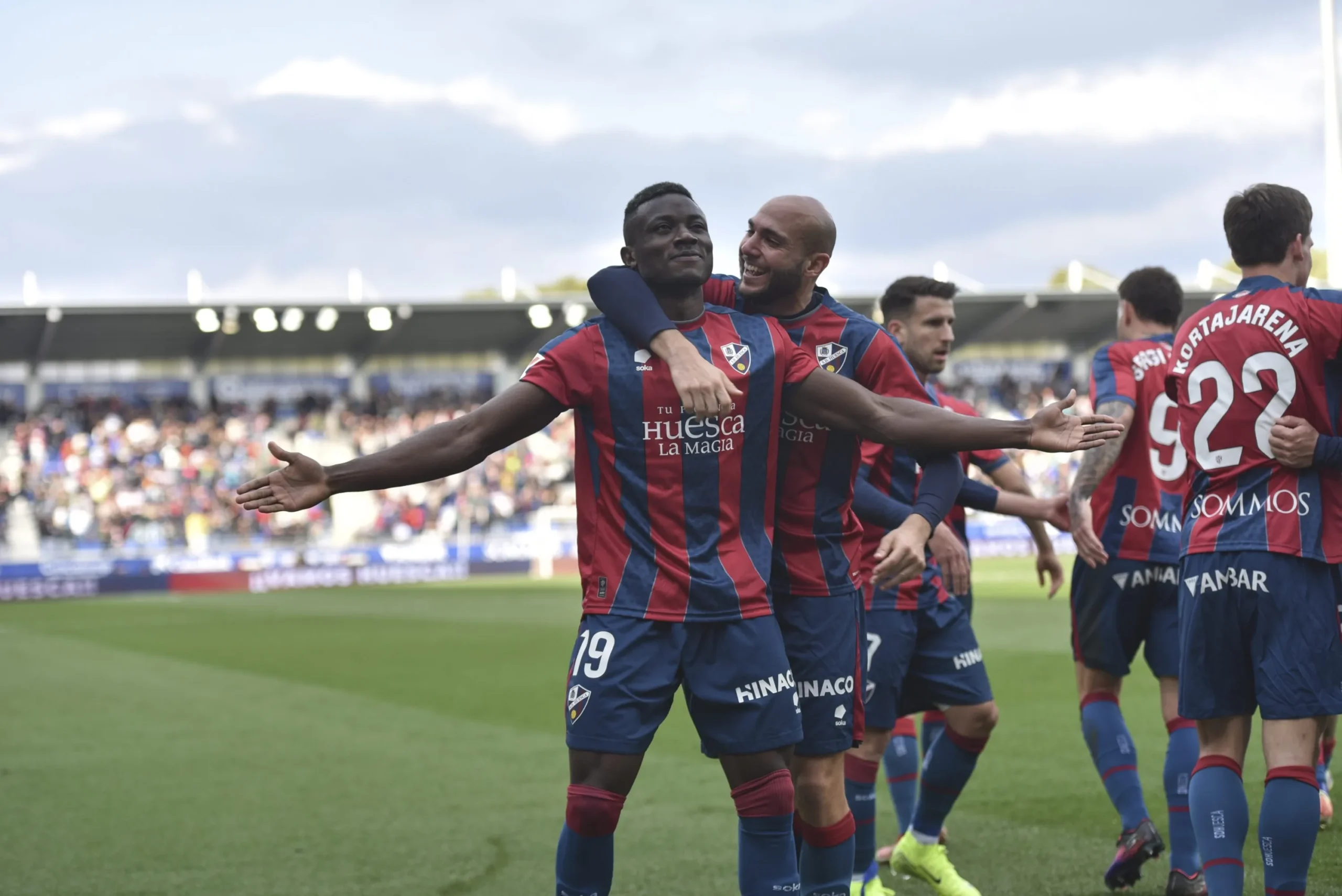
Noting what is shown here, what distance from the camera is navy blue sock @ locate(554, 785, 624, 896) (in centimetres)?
388

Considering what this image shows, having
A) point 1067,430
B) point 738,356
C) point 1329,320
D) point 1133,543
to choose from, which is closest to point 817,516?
point 738,356

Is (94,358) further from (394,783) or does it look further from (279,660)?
(394,783)

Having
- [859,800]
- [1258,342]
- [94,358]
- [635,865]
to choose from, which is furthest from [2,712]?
[94,358]

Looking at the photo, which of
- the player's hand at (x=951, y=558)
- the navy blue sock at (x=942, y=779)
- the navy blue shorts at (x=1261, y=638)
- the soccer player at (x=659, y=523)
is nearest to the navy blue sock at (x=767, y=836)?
the soccer player at (x=659, y=523)

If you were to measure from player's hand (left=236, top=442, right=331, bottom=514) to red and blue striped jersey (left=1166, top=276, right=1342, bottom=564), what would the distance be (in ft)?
8.77

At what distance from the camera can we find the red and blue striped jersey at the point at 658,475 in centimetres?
396

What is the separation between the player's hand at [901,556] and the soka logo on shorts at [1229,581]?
33.5 inches

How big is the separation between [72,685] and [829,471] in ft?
38.7

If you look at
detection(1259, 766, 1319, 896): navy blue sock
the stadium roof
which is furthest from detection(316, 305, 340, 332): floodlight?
detection(1259, 766, 1319, 896): navy blue sock

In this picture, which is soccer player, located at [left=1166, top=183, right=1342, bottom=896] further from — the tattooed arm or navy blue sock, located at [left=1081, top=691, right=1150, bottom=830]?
navy blue sock, located at [left=1081, top=691, right=1150, bottom=830]

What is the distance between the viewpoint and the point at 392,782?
8516mm

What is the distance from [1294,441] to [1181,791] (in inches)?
77.9

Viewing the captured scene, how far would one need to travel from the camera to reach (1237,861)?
4.47 m

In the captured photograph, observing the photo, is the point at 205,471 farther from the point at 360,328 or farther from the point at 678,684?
the point at 678,684
